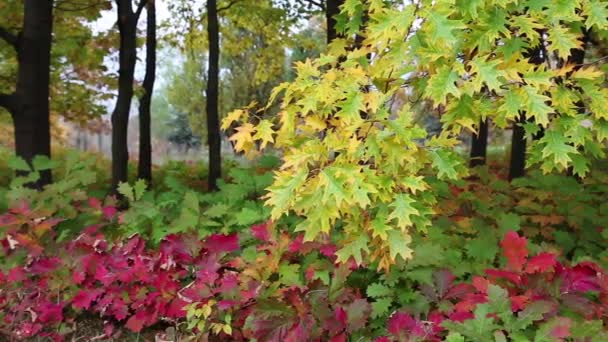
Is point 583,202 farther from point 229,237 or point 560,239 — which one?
point 229,237

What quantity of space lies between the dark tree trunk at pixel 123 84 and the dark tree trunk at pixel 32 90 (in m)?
2.86

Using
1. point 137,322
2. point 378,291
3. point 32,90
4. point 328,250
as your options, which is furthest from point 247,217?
point 32,90

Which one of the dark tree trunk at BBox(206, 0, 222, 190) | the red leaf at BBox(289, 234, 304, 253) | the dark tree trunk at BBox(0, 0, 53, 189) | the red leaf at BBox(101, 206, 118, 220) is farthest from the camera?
the dark tree trunk at BBox(206, 0, 222, 190)

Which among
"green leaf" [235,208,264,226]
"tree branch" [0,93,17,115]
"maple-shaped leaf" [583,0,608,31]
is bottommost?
"green leaf" [235,208,264,226]

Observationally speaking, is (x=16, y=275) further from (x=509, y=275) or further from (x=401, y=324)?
(x=509, y=275)

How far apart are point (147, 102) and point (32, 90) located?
5217 millimetres

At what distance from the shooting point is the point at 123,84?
930 centimetres

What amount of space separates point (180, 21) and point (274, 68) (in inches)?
105

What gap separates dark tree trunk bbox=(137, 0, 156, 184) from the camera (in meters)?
10.7

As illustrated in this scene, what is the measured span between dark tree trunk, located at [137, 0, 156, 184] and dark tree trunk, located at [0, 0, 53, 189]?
4.33 metres

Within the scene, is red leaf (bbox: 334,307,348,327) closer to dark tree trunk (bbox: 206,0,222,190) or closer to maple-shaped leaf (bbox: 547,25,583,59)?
maple-shaped leaf (bbox: 547,25,583,59)

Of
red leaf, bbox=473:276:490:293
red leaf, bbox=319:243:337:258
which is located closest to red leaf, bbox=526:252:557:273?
red leaf, bbox=473:276:490:293

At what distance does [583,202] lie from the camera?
4.54 metres

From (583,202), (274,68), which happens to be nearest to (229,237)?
(583,202)
